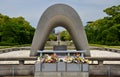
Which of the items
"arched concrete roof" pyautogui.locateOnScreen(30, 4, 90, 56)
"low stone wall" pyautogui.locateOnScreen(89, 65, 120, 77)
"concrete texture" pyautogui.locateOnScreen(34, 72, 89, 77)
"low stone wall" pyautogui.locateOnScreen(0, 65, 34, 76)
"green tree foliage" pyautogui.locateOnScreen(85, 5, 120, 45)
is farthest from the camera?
"green tree foliage" pyautogui.locateOnScreen(85, 5, 120, 45)

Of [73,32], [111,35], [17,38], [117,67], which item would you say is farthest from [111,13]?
[117,67]

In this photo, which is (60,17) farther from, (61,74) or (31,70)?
(61,74)

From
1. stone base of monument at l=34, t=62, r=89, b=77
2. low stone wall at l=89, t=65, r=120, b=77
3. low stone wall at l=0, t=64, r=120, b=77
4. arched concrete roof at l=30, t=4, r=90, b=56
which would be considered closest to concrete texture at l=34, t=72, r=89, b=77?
stone base of monument at l=34, t=62, r=89, b=77

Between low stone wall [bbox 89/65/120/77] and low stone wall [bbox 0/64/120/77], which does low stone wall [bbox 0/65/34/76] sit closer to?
low stone wall [bbox 0/64/120/77]

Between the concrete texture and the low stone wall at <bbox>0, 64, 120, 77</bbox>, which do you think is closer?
the concrete texture

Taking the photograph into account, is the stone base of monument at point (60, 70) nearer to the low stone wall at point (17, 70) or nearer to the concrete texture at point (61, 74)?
the concrete texture at point (61, 74)

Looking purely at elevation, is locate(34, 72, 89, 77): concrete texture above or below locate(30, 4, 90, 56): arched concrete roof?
below

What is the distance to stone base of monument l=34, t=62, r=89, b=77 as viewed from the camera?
10406 mm

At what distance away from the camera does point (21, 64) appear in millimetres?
12422

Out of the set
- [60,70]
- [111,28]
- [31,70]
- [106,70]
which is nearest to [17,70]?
[31,70]

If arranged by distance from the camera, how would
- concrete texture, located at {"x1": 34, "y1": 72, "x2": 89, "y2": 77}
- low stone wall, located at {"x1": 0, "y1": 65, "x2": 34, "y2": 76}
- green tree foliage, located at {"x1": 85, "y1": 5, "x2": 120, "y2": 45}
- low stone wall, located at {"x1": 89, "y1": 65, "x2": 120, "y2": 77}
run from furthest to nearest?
green tree foliage, located at {"x1": 85, "y1": 5, "x2": 120, "y2": 45} → low stone wall, located at {"x1": 0, "y1": 65, "x2": 34, "y2": 76} → low stone wall, located at {"x1": 89, "y1": 65, "x2": 120, "y2": 77} → concrete texture, located at {"x1": 34, "y1": 72, "x2": 89, "y2": 77}

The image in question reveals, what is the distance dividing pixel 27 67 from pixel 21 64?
21.5 inches

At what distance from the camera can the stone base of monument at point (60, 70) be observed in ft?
34.1

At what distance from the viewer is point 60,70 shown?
10453 mm
